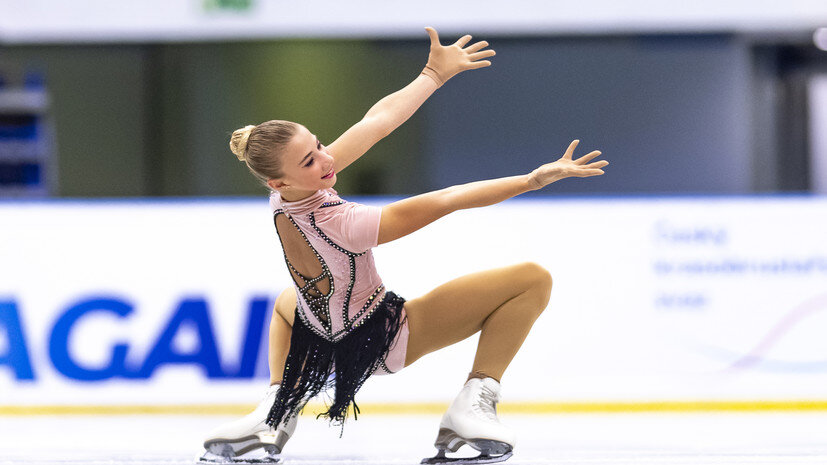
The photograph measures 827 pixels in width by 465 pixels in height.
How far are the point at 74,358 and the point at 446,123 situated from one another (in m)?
2.35

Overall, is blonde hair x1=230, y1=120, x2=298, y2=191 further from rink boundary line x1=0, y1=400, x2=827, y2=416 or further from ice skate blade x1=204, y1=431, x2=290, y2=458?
rink boundary line x1=0, y1=400, x2=827, y2=416

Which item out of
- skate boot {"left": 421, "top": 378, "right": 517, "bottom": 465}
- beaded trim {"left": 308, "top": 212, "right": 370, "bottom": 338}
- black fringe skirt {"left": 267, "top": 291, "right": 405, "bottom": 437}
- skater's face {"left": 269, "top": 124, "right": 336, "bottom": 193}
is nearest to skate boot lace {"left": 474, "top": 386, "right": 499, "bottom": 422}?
skate boot {"left": 421, "top": 378, "right": 517, "bottom": 465}

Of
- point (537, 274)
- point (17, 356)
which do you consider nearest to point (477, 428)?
point (537, 274)

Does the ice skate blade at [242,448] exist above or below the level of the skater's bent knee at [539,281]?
below

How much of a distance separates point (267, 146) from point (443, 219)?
2427 millimetres

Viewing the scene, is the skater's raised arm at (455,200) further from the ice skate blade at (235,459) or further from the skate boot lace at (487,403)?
the ice skate blade at (235,459)

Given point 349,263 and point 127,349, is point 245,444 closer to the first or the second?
point 349,263

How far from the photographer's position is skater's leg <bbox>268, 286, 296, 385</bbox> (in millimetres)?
2299

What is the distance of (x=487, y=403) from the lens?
85.9 inches

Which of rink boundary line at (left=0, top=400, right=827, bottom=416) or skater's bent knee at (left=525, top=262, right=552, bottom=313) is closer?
skater's bent knee at (left=525, top=262, right=552, bottom=313)

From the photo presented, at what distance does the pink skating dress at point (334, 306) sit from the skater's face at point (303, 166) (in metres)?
0.05

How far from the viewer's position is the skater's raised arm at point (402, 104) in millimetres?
2326

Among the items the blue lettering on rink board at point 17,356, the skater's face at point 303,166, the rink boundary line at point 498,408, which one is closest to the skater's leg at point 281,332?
the skater's face at point 303,166

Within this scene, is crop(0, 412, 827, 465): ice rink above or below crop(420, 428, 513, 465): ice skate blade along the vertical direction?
below
